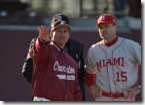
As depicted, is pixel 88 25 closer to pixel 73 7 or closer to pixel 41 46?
pixel 73 7

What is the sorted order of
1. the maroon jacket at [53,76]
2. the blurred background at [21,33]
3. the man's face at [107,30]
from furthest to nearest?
the blurred background at [21,33] < the man's face at [107,30] < the maroon jacket at [53,76]

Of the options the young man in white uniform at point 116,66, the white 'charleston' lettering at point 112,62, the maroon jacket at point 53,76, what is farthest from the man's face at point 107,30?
the maroon jacket at point 53,76

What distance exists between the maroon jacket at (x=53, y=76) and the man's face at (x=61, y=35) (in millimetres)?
29

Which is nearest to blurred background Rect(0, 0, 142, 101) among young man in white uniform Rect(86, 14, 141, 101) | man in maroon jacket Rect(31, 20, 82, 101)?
young man in white uniform Rect(86, 14, 141, 101)

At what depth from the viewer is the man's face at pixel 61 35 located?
2.89m

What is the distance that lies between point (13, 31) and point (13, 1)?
114 centimetres

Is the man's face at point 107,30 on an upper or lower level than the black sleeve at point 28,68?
upper

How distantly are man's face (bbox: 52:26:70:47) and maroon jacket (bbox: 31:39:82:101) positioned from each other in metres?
0.03

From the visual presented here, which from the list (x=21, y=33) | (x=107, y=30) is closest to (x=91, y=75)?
(x=107, y=30)

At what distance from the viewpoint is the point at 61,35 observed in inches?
114

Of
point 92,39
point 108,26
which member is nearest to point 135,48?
point 108,26

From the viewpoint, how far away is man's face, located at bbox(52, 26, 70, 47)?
2891 millimetres

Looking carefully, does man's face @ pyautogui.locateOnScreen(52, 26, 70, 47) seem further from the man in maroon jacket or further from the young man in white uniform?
the young man in white uniform

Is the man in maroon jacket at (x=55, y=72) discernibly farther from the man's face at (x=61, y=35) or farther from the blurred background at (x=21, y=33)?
the blurred background at (x=21, y=33)
